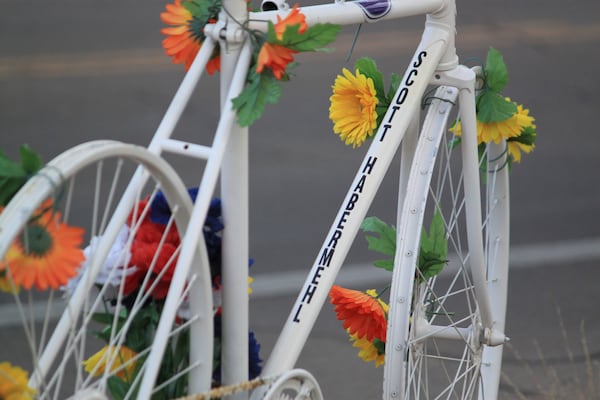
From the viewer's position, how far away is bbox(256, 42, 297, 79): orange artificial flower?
1856 mm

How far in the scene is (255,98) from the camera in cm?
187

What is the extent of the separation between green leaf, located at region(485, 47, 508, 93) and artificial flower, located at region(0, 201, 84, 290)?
52.9 inches

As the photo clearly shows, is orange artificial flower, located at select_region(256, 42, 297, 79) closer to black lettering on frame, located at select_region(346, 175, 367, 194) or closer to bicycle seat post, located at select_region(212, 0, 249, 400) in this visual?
bicycle seat post, located at select_region(212, 0, 249, 400)

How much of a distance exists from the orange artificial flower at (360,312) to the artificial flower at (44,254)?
1095mm

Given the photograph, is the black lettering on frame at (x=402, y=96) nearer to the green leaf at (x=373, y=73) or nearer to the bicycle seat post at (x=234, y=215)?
the green leaf at (x=373, y=73)

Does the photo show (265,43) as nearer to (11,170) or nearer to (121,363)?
(11,170)

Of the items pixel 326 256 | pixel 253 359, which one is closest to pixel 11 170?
pixel 253 359

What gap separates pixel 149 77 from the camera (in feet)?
22.3

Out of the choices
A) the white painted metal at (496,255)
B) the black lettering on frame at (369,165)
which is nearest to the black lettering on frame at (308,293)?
the black lettering on frame at (369,165)

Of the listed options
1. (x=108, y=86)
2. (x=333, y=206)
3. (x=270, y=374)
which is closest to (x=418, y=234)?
(x=270, y=374)

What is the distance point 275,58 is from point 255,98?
0.25 ft

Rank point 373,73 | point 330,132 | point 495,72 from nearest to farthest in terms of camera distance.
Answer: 1. point 373,73
2. point 495,72
3. point 330,132

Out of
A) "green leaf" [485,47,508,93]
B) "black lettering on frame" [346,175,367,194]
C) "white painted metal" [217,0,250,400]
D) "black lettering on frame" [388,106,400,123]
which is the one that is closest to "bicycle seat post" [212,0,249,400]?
"white painted metal" [217,0,250,400]

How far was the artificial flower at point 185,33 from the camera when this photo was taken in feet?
6.45
